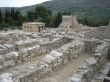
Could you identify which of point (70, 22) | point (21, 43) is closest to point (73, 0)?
point (70, 22)

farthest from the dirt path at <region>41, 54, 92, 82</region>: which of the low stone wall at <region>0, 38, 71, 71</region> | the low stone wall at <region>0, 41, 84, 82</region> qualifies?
the low stone wall at <region>0, 38, 71, 71</region>

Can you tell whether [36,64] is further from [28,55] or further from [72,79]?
[28,55]

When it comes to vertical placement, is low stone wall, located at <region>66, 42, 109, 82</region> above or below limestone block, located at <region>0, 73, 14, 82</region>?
below

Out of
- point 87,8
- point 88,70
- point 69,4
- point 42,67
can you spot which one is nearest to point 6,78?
point 42,67

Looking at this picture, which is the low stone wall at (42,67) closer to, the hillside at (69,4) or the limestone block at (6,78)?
the limestone block at (6,78)

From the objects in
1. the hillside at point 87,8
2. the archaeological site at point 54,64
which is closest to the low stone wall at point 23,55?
the archaeological site at point 54,64

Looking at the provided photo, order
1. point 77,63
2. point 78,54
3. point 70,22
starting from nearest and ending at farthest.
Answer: point 77,63, point 78,54, point 70,22

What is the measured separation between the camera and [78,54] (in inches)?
503

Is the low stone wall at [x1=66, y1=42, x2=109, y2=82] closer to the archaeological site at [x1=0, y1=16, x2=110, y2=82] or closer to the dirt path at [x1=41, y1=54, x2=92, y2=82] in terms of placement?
the archaeological site at [x1=0, y1=16, x2=110, y2=82]

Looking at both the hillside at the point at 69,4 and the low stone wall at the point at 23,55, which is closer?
the low stone wall at the point at 23,55

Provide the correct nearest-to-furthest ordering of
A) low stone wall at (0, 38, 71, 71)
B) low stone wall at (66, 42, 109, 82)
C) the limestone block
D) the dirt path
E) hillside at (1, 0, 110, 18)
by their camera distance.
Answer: the limestone block → low stone wall at (66, 42, 109, 82) → the dirt path → low stone wall at (0, 38, 71, 71) → hillside at (1, 0, 110, 18)

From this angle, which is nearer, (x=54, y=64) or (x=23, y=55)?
(x=54, y=64)

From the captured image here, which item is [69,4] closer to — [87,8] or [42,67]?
[87,8]

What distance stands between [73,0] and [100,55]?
189 m
